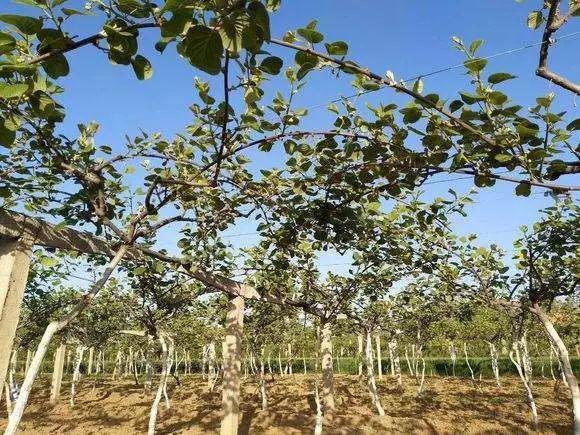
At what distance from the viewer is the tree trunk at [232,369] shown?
6.33m

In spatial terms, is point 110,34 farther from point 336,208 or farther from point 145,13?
point 336,208

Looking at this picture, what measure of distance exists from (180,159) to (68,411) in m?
17.5

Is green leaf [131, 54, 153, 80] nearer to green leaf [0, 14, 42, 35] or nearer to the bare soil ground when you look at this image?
green leaf [0, 14, 42, 35]

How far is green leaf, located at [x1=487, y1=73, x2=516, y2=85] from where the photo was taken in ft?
6.64

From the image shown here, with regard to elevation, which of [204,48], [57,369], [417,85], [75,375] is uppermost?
[417,85]

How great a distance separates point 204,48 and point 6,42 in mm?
800

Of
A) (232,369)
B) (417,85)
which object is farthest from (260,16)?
(232,369)

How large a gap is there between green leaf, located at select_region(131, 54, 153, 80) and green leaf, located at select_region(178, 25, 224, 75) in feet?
1.80

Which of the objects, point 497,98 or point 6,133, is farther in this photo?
point 497,98

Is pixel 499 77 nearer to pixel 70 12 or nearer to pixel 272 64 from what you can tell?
pixel 272 64

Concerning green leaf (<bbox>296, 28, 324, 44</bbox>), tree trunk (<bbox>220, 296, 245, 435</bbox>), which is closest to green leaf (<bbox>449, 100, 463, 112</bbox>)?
green leaf (<bbox>296, 28, 324, 44</bbox>)

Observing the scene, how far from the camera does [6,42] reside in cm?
158

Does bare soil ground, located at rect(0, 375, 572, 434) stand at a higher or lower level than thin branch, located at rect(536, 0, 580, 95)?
lower

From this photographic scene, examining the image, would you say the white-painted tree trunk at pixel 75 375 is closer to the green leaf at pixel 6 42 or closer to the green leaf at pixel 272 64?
the green leaf at pixel 6 42
